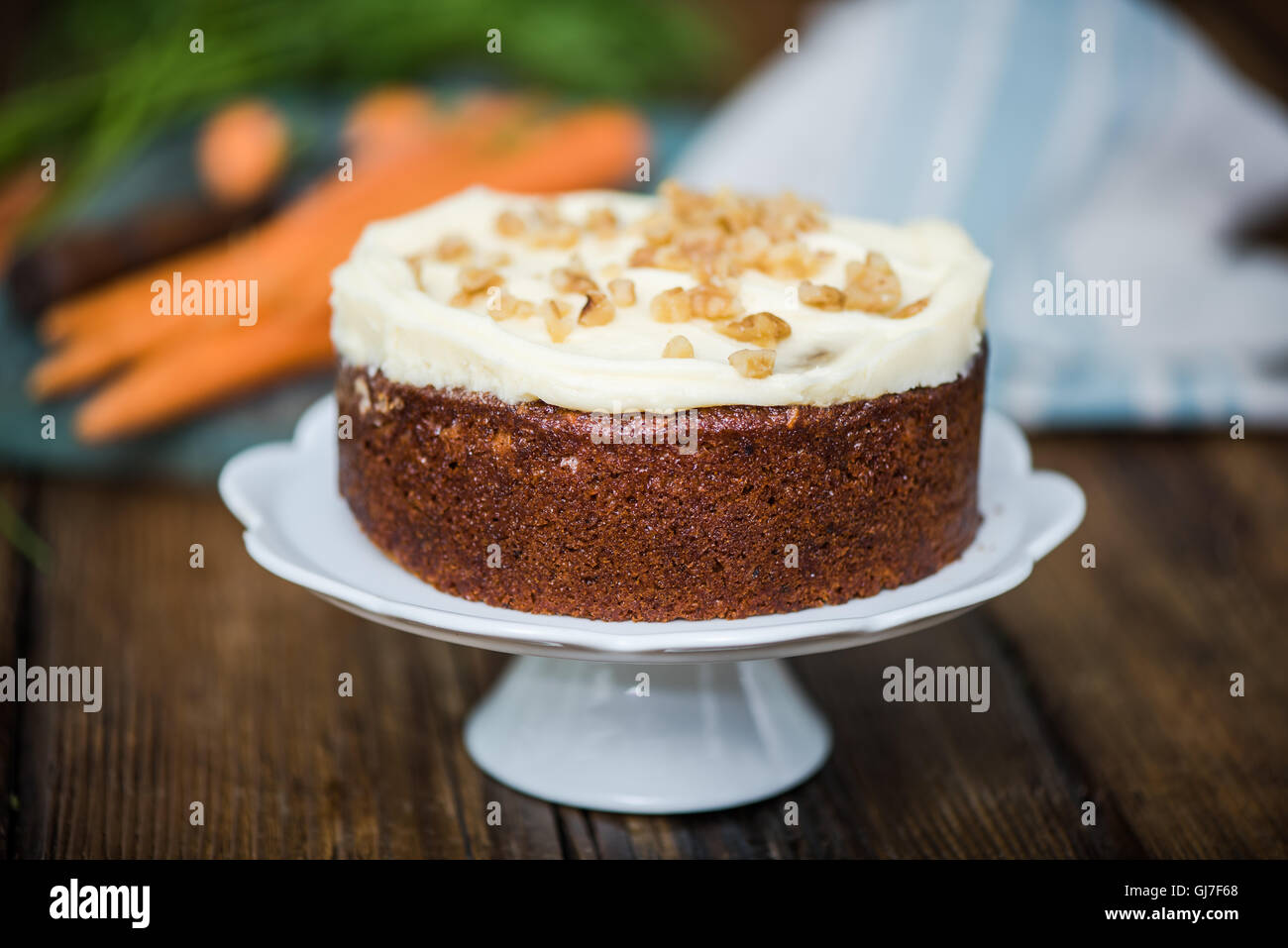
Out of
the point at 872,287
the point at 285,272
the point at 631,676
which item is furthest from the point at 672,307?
the point at 285,272

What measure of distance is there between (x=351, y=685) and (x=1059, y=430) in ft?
5.69

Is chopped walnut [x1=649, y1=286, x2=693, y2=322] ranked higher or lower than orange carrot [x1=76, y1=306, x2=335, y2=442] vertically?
higher

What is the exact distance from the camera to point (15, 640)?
264 centimetres

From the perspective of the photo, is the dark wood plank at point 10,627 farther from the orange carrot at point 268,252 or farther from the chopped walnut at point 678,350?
the chopped walnut at point 678,350

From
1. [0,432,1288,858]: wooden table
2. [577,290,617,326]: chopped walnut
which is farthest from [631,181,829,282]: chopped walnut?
[0,432,1288,858]: wooden table

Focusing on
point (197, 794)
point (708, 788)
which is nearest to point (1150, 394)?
point (708, 788)

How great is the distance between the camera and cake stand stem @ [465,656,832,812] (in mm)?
2230

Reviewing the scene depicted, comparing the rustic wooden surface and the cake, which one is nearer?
the cake

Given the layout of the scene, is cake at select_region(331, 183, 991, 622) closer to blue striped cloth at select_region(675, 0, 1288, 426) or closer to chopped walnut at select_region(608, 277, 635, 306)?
chopped walnut at select_region(608, 277, 635, 306)

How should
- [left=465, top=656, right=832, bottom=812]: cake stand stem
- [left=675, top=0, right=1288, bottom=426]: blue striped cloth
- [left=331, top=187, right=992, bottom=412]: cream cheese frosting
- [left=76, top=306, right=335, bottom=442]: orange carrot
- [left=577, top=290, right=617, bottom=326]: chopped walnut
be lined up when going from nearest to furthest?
[left=331, top=187, right=992, bottom=412]: cream cheese frosting
[left=577, top=290, right=617, bottom=326]: chopped walnut
[left=465, top=656, right=832, bottom=812]: cake stand stem
[left=76, top=306, right=335, bottom=442]: orange carrot
[left=675, top=0, right=1288, bottom=426]: blue striped cloth

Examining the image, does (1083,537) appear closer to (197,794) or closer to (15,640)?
(197,794)

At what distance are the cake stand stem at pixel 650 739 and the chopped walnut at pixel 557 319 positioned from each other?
0.53m

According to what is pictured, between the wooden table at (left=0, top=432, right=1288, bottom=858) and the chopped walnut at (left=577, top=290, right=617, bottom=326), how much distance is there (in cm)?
72

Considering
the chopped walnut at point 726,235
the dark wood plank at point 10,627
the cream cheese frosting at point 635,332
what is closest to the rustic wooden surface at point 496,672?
the dark wood plank at point 10,627
